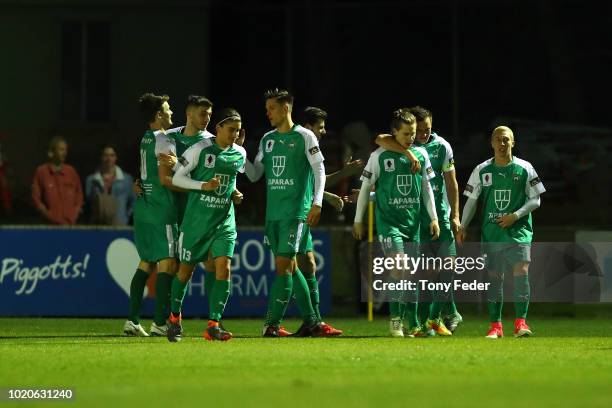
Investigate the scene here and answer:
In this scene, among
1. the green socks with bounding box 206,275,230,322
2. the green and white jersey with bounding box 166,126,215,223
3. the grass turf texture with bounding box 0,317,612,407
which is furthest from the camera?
the green and white jersey with bounding box 166,126,215,223

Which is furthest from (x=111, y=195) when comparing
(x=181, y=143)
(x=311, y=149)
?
(x=311, y=149)

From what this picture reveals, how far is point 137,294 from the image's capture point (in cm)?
1598

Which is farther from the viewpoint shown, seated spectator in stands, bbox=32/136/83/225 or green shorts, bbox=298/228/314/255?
seated spectator in stands, bbox=32/136/83/225

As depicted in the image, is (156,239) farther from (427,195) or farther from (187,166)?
(427,195)

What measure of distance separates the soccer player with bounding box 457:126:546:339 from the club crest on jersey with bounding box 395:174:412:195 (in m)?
0.73

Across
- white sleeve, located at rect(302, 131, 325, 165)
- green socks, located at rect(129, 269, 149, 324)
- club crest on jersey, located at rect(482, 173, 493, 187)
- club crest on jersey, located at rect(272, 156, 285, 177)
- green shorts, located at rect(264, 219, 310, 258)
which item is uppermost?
white sleeve, located at rect(302, 131, 325, 165)

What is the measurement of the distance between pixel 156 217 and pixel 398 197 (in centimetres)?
223

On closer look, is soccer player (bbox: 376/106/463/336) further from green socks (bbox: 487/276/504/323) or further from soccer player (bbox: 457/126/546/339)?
green socks (bbox: 487/276/504/323)

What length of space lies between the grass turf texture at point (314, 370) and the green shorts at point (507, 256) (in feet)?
2.41

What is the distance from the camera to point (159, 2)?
3350 centimetres

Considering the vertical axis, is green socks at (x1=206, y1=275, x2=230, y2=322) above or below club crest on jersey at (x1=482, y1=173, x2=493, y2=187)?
below

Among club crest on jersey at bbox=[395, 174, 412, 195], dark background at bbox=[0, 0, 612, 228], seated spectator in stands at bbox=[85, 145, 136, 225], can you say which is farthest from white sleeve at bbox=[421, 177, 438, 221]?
dark background at bbox=[0, 0, 612, 228]

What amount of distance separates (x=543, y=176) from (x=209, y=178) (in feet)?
56.9

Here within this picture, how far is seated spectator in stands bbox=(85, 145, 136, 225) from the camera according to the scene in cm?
2075
